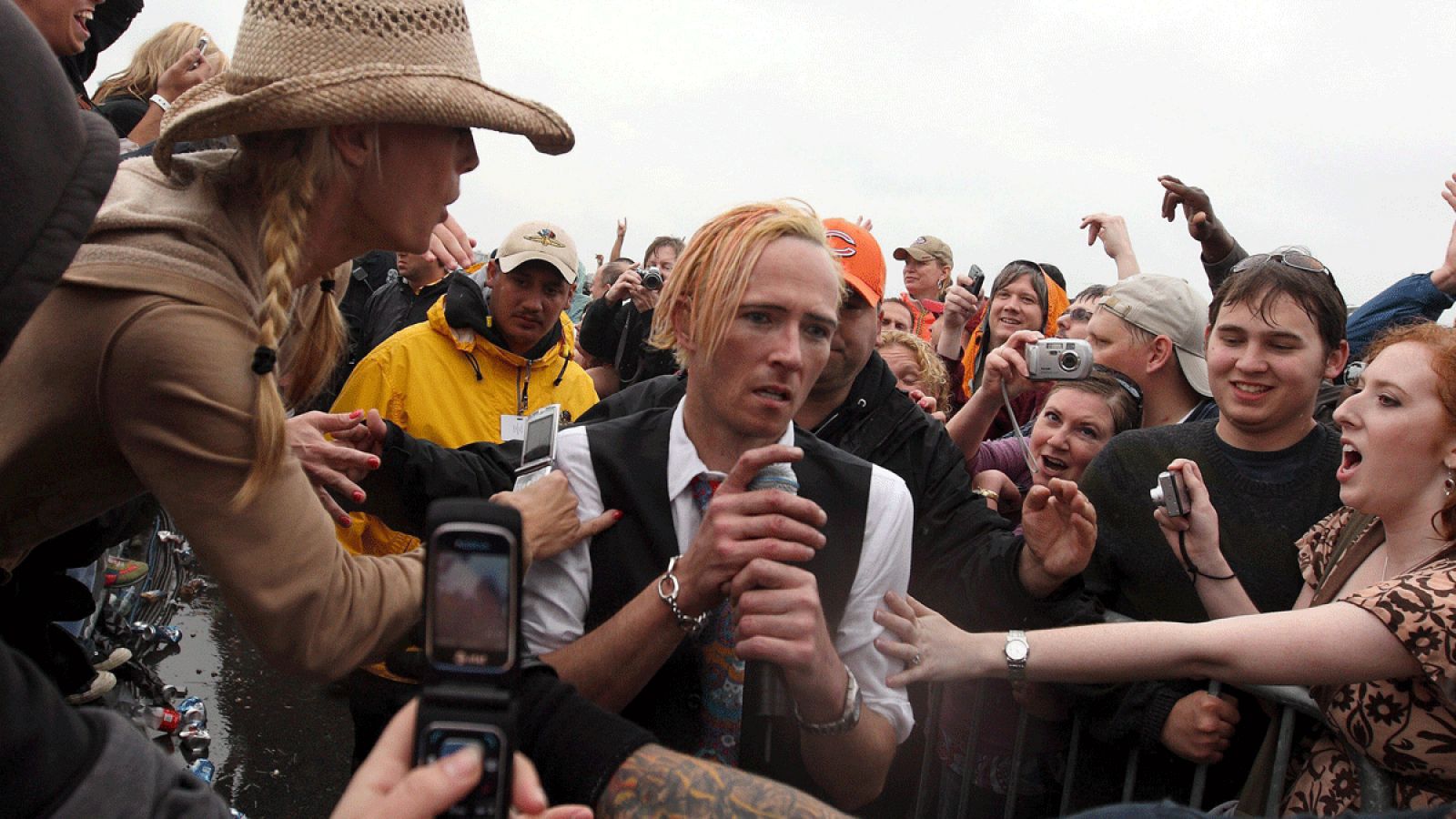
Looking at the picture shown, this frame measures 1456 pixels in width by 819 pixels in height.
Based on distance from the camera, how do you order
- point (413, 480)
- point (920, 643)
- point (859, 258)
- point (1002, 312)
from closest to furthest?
1. point (920, 643)
2. point (413, 480)
3. point (859, 258)
4. point (1002, 312)

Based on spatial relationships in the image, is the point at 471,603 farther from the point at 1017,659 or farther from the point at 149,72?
the point at 149,72

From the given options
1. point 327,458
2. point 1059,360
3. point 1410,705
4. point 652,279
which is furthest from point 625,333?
point 1410,705

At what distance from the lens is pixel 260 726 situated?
203 inches

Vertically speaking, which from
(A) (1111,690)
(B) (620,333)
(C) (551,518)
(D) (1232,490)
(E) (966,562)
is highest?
(B) (620,333)

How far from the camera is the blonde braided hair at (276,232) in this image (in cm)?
171

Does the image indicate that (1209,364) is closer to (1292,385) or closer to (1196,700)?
(1292,385)

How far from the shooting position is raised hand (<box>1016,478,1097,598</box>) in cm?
267

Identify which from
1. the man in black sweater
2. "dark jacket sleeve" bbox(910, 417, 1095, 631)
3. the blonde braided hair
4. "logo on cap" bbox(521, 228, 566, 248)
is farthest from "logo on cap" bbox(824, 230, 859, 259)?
the blonde braided hair

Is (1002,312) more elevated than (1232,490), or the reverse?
(1002,312)

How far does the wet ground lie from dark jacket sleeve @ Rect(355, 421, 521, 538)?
1.30m

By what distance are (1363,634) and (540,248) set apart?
324cm

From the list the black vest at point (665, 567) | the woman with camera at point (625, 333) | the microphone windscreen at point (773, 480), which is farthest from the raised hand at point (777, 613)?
the woman with camera at point (625, 333)

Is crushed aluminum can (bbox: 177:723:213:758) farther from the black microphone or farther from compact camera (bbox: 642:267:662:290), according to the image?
compact camera (bbox: 642:267:662:290)

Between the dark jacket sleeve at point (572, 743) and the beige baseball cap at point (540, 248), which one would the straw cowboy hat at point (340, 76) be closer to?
the dark jacket sleeve at point (572, 743)
